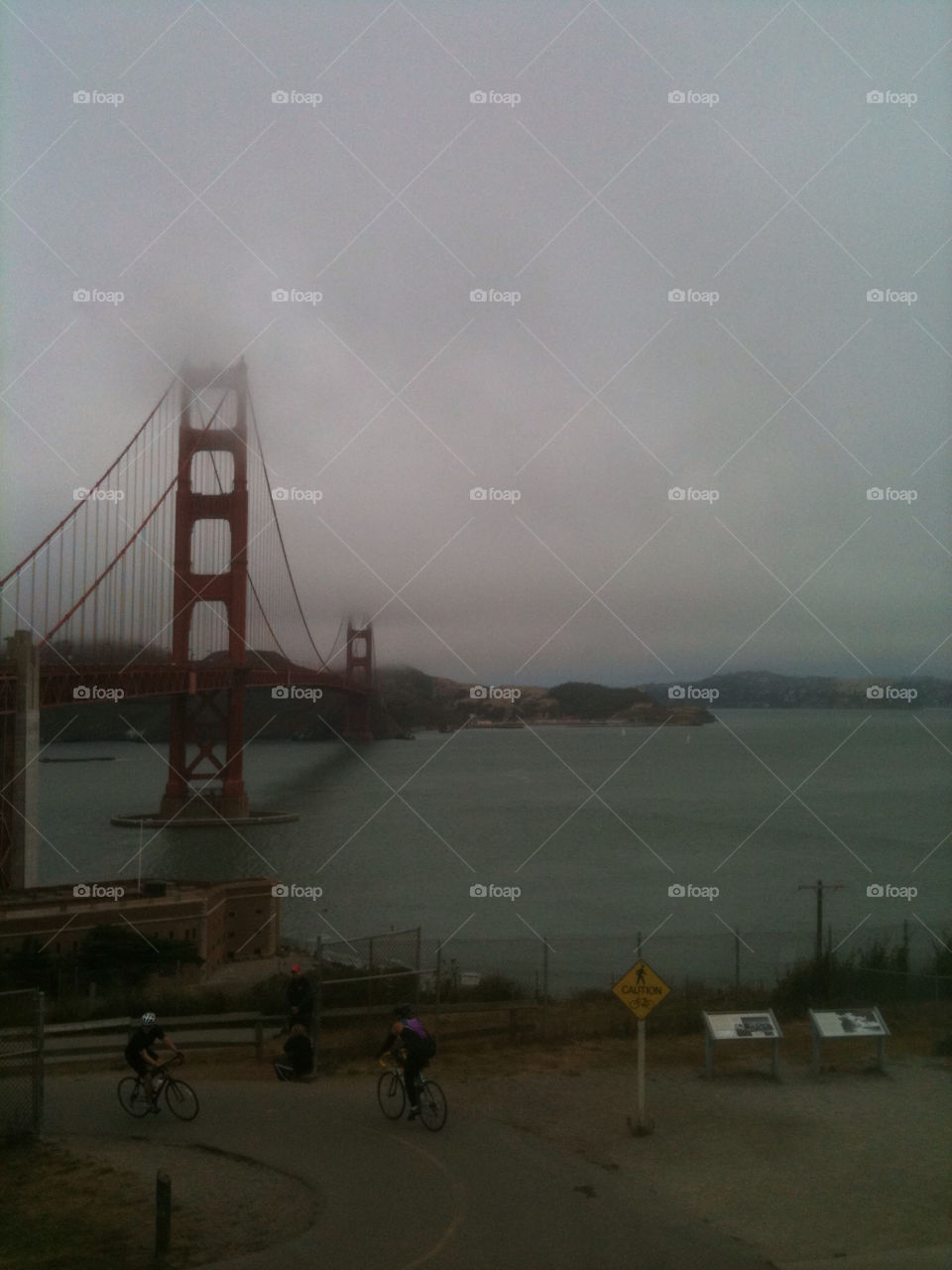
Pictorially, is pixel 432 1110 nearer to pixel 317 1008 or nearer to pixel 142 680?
pixel 317 1008

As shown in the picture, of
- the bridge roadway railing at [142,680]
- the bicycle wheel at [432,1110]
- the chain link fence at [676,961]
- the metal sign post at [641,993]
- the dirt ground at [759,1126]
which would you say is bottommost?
the chain link fence at [676,961]

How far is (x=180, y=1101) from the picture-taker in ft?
16.0

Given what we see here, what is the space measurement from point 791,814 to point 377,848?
10849 mm

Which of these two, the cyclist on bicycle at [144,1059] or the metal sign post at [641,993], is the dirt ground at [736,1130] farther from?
the cyclist on bicycle at [144,1059]

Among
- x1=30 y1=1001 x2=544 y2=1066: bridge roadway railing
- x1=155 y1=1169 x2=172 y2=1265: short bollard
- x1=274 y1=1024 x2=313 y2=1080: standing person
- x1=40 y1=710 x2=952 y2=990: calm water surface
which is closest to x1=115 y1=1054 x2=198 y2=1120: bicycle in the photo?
x1=274 y1=1024 x2=313 y2=1080: standing person

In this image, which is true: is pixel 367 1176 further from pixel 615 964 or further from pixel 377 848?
pixel 377 848

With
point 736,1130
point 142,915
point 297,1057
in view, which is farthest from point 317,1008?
point 142,915

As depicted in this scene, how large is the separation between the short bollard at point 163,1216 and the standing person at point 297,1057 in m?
2.20

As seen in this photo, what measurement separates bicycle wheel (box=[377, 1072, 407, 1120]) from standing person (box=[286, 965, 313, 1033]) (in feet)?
2.32

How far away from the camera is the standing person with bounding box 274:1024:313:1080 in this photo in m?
5.55

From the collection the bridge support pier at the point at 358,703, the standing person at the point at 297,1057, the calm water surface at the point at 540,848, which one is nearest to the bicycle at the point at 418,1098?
the standing person at the point at 297,1057

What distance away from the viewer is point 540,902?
1466cm

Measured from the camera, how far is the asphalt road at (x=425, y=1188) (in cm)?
342

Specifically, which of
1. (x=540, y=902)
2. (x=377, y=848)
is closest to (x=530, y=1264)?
(x=540, y=902)
